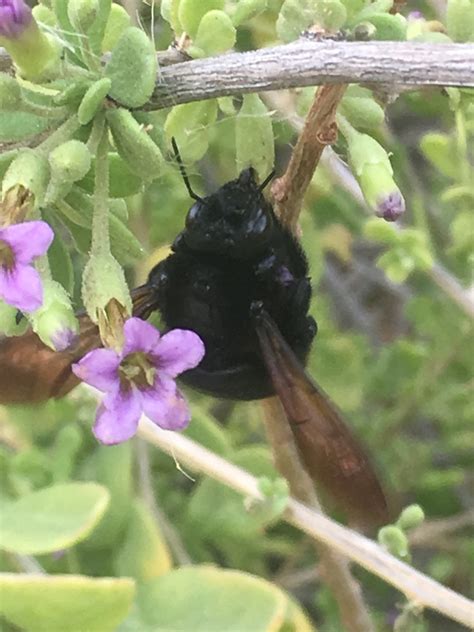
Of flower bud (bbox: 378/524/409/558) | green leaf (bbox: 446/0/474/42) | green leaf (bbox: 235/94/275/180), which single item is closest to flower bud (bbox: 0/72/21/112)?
green leaf (bbox: 235/94/275/180)

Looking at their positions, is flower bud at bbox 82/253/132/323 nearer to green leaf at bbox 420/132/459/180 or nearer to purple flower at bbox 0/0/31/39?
purple flower at bbox 0/0/31/39

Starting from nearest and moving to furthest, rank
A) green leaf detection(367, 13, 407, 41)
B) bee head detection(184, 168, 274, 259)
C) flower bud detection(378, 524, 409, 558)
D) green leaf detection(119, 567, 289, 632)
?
green leaf detection(367, 13, 407, 41) < bee head detection(184, 168, 274, 259) < flower bud detection(378, 524, 409, 558) < green leaf detection(119, 567, 289, 632)

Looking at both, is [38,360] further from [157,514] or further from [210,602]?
[157,514]

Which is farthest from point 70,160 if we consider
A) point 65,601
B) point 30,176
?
point 65,601

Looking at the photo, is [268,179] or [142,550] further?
[142,550]

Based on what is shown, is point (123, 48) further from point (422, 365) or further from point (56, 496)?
point (422, 365)

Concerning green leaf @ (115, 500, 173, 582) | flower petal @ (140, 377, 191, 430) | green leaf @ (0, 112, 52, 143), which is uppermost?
green leaf @ (0, 112, 52, 143)
